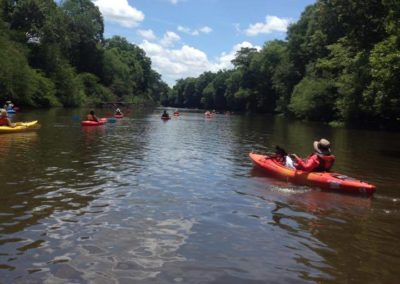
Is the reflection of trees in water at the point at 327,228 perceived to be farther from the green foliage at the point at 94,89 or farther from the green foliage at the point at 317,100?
the green foliage at the point at 94,89

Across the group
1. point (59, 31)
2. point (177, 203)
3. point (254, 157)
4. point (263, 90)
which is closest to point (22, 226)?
point (177, 203)

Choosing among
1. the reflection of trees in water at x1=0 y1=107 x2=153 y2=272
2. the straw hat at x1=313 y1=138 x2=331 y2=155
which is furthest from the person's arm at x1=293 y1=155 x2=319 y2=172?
the reflection of trees in water at x1=0 y1=107 x2=153 y2=272

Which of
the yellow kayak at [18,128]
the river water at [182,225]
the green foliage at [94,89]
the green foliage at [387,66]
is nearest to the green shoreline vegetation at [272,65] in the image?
the green foliage at [387,66]

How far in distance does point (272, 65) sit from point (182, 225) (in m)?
81.9

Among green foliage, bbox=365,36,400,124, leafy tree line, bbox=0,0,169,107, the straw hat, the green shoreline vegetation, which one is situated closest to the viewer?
the straw hat

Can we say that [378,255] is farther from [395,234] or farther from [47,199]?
[47,199]

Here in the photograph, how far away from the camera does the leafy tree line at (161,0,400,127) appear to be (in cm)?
→ 2331

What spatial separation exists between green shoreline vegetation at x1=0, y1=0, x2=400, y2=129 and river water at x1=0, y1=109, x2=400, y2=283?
1219cm

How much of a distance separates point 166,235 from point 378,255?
→ 11.2 feet

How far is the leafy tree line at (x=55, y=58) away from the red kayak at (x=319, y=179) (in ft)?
122

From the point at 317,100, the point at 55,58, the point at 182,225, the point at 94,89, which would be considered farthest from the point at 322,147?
the point at 94,89

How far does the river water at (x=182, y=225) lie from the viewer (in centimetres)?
657

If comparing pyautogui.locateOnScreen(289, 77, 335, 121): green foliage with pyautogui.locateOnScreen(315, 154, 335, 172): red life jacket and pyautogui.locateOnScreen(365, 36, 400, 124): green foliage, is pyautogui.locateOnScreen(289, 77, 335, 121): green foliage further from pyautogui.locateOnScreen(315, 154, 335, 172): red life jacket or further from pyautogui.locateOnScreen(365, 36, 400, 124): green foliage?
pyautogui.locateOnScreen(315, 154, 335, 172): red life jacket

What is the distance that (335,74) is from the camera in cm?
5497
